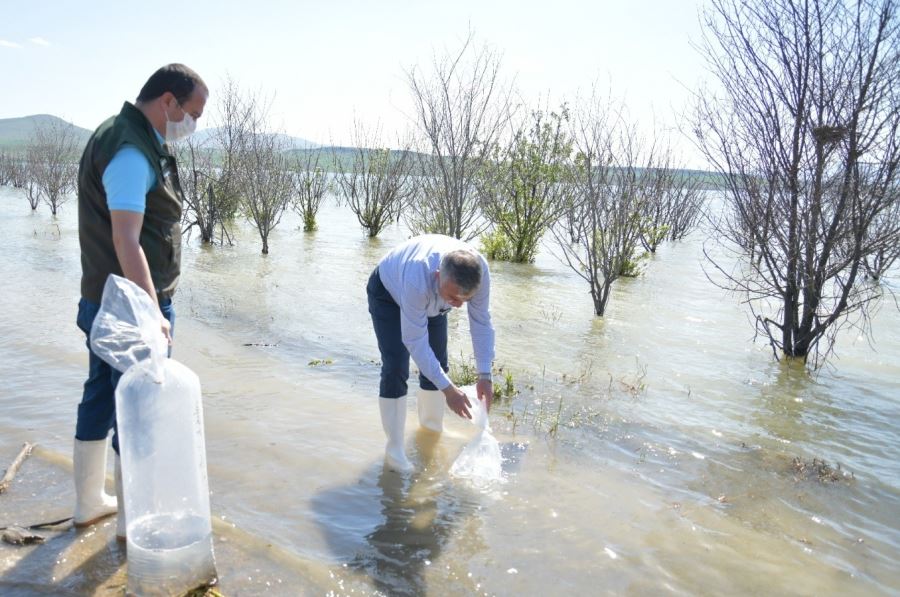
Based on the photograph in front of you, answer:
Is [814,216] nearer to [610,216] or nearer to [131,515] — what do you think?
[610,216]

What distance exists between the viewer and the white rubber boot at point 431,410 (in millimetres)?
4180

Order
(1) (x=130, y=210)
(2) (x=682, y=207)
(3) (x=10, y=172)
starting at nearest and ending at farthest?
1. (1) (x=130, y=210)
2. (2) (x=682, y=207)
3. (3) (x=10, y=172)

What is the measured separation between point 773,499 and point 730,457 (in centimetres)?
60

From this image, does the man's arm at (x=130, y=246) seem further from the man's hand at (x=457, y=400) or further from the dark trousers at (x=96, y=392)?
the man's hand at (x=457, y=400)

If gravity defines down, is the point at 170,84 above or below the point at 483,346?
above

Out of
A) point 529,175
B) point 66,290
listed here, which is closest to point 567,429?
point 66,290

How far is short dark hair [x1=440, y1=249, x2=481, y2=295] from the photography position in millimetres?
2895

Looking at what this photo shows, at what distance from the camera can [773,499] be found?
3684 millimetres

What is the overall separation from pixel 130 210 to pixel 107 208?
23cm

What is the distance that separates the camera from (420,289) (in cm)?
318

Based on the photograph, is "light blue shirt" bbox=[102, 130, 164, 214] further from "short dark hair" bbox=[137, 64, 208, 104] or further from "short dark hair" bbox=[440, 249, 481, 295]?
"short dark hair" bbox=[440, 249, 481, 295]

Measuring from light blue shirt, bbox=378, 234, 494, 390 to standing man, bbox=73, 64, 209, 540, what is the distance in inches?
→ 41.5

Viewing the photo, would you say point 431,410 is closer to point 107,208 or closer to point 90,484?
point 90,484

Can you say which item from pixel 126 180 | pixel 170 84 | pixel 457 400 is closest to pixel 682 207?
pixel 457 400
